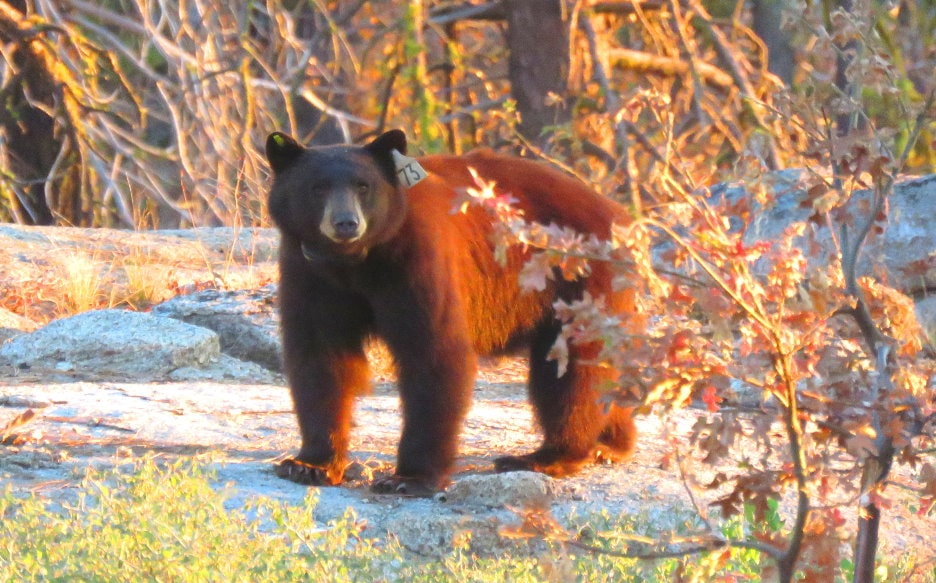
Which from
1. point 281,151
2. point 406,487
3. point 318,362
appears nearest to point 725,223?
point 406,487

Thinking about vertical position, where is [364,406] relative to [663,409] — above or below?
below

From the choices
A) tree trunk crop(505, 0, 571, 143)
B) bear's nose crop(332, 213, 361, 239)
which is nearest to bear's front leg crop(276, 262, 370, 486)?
bear's nose crop(332, 213, 361, 239)

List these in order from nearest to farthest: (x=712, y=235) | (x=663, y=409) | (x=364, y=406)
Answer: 1. (x=712, y=235)
2. (x=663, y=409)
3. (x=364, y=406)

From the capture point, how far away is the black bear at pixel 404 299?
4.87 meters

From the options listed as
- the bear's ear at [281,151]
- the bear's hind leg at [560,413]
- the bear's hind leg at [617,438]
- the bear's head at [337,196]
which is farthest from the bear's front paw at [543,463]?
the bear's ear at [281,151]

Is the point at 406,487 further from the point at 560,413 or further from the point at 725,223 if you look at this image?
the point at 725,223

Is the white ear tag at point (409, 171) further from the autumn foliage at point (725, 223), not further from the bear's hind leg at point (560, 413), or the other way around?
the bear's hind leg at point (560, 413)

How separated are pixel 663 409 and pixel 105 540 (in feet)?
4.16

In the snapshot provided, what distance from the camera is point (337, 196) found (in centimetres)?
481

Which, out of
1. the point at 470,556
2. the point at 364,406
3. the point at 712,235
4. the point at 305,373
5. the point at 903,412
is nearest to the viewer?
the point at 712,235

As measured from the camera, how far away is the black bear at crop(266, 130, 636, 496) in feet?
16.0

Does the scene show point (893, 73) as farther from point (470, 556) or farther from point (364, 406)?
point (364, 406)

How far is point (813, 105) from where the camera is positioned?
3.15 metres

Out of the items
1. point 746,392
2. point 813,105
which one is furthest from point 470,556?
point 746,392
